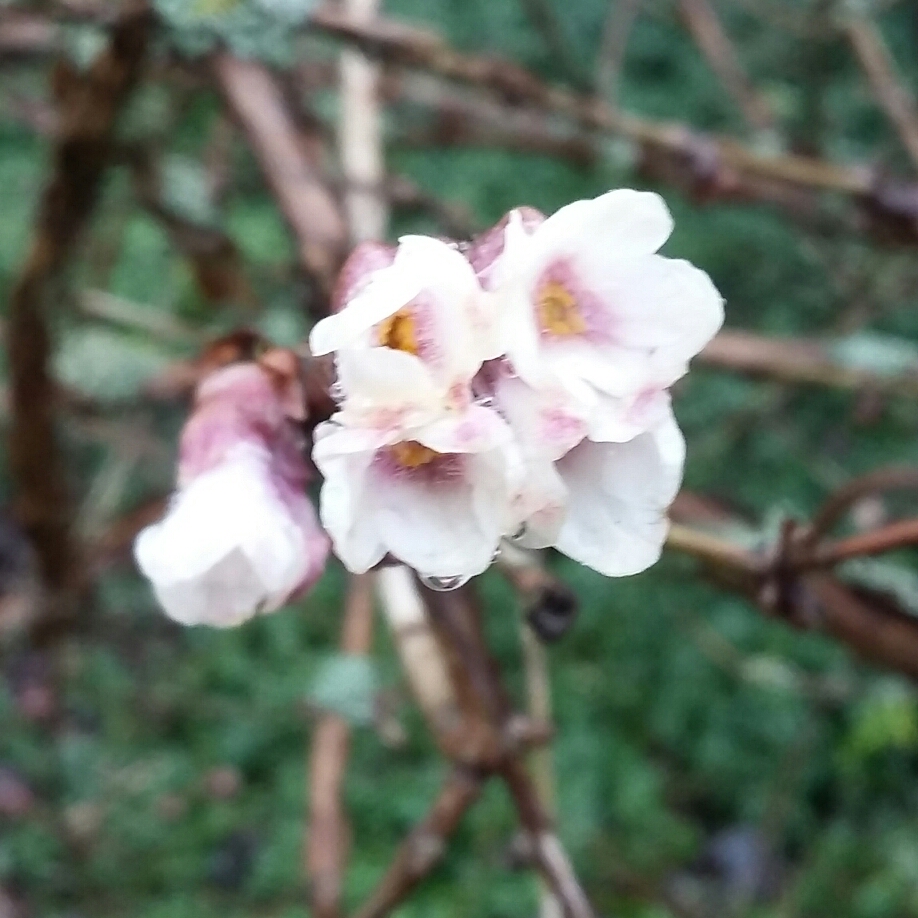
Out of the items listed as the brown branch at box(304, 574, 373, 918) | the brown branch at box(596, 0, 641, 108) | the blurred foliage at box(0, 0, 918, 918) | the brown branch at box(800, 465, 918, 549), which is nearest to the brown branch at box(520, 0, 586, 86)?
the brown branch at box(596, 0, 641, 108)

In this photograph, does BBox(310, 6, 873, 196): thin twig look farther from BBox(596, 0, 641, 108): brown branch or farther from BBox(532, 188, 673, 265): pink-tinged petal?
BBox(532, 188, 673, 265): pink-tinged petal

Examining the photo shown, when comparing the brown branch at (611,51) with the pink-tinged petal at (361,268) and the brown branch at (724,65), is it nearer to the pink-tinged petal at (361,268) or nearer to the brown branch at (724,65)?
the brown branch at (724,65)

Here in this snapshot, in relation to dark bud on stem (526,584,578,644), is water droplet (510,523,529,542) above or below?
above

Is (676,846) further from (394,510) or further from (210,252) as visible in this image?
(394,510)

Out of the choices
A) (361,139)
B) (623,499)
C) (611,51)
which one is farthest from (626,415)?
(611,51)

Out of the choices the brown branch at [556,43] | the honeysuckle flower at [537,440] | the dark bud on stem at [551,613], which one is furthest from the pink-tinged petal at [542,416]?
the brown branch at [556,43]

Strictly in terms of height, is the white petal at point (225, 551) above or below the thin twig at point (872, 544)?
above

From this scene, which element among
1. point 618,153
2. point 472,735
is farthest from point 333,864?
point 618,153
